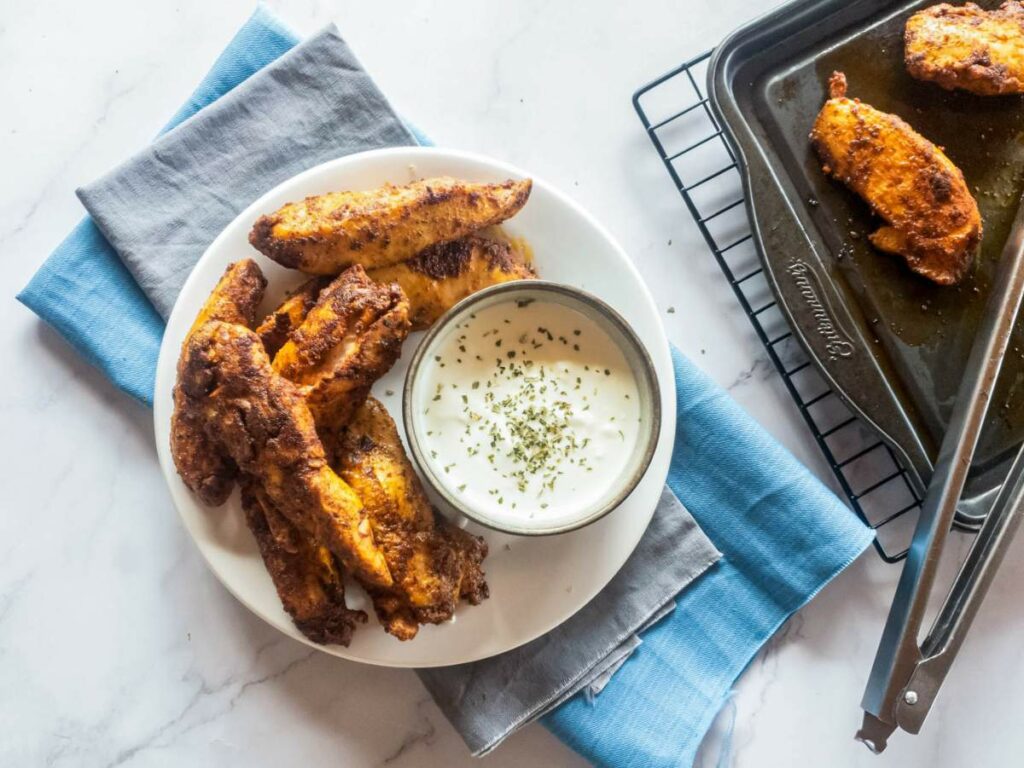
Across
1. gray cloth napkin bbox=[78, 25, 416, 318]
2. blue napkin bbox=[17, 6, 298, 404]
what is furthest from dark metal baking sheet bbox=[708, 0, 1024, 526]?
blue napkin bbox=[17, 6, 298, 404]

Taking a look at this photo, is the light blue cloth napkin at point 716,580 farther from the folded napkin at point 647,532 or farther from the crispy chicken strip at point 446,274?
the crispy chicken strip at point 446,274

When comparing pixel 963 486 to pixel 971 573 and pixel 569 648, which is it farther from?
pixel 569 648

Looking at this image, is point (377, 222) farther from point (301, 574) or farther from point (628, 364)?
point (301, 574)

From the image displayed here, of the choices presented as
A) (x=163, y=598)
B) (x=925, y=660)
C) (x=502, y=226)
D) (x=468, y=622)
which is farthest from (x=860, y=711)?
(x=163, y=598)

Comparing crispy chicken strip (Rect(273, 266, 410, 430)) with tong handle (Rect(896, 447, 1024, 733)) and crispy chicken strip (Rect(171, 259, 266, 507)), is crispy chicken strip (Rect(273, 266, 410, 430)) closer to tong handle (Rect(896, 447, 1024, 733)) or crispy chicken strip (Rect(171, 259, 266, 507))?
crispy chicken strip (Rect(171, 259, 266, 507))

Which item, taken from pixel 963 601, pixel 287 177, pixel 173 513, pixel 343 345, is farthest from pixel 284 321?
pixel 963 601
